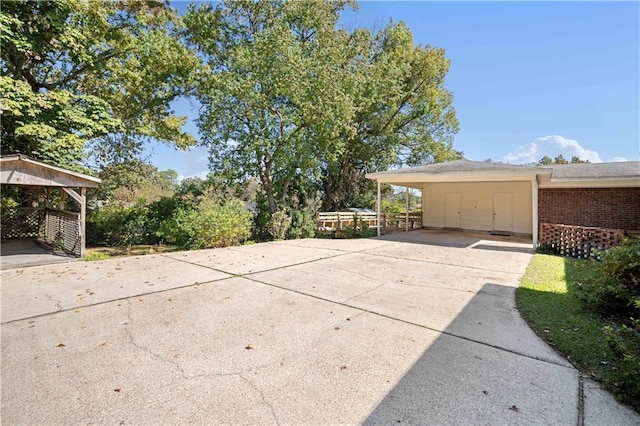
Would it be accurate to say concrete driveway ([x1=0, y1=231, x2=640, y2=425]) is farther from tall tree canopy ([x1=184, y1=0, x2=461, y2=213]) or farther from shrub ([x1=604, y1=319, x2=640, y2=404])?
tall tree canopy ([x1=184, y1=0, x2=461, y2=213])

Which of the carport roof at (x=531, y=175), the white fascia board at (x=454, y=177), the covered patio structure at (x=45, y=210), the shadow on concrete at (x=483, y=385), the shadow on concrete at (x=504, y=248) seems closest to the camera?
the shadow on concrete at (x=483, y=385)

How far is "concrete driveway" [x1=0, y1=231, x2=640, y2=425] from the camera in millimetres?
2359

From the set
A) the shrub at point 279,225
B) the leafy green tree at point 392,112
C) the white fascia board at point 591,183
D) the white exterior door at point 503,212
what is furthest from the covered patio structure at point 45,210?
the white exterior door at point 503,212

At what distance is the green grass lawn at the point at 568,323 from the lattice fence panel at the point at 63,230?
1086cm

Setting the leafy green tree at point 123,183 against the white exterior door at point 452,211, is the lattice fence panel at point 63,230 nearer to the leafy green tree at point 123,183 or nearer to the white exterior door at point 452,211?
the leafy green tree at point 123,183

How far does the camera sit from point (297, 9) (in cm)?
1733

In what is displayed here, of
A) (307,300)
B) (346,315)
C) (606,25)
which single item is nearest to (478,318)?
(346,315)

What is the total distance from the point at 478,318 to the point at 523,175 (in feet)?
26.9

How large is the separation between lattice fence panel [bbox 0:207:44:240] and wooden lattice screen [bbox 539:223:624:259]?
59.3 feet

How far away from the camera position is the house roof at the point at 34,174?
7484mm

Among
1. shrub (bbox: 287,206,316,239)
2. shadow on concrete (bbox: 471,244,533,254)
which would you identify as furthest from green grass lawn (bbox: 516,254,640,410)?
shrub (bbox: 287,206,316,239)

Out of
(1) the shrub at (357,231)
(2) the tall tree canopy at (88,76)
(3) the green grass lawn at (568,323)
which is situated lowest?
(3) the green grass lawn at (568,323)

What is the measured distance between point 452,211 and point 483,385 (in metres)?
15.5

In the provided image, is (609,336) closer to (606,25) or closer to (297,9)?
(606,25)
